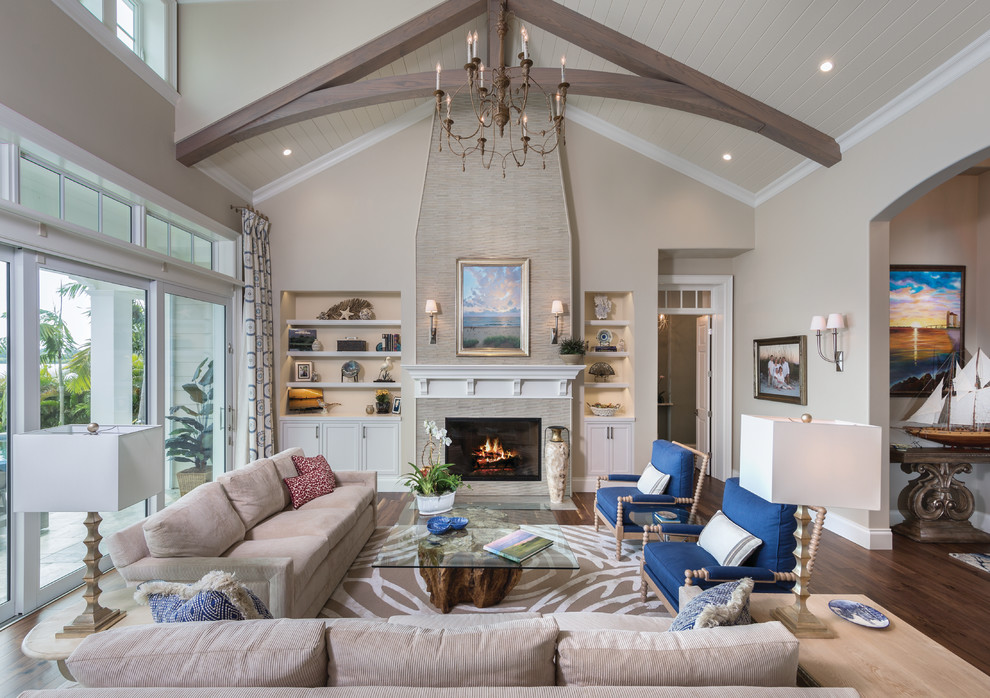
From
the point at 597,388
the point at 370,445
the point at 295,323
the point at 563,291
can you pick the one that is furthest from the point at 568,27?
the point at 370,445

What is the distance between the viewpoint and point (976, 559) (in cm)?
379

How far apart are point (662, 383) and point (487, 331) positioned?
11.1 feet

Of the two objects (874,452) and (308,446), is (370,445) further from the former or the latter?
(874,452)

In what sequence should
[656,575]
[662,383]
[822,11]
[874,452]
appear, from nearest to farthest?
[874,452], [656,575], [822,11], [662,383]

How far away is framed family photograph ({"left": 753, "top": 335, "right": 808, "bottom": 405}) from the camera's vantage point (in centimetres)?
481

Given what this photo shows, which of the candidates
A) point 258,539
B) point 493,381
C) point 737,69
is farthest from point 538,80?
point 258,539

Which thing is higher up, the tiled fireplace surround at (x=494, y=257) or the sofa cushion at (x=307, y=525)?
the tiled fireplace surround at (x=494, y=257)

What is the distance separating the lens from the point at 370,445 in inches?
228

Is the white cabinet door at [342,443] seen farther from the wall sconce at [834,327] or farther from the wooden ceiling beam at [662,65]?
the wall sconce at [834,327]

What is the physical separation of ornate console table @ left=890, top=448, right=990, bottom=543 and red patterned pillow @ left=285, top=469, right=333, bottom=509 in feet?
15.4

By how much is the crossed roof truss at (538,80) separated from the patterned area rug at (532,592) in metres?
3.73

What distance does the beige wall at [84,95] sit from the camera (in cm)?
266

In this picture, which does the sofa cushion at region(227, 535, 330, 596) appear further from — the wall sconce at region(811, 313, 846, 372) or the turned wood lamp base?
the wall sconce at region(811, 313, 846, 372)

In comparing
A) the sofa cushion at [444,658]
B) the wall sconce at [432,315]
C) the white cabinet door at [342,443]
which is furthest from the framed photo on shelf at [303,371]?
the sofa cushion at [444,658]
